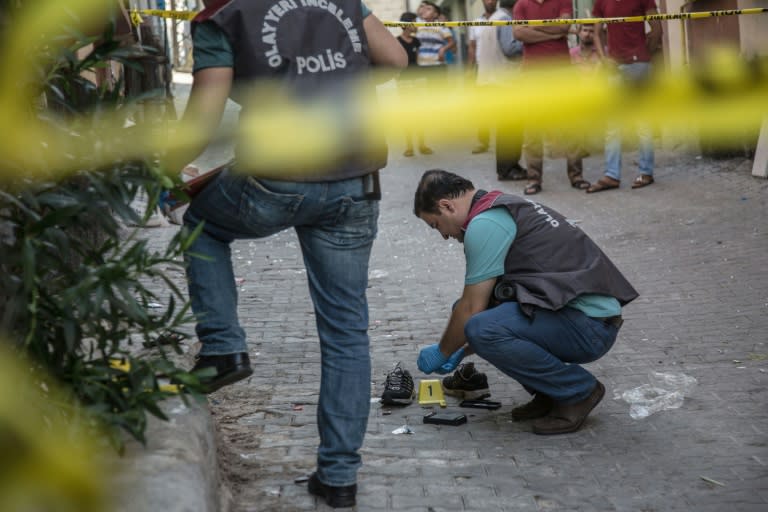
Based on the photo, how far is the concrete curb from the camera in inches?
116

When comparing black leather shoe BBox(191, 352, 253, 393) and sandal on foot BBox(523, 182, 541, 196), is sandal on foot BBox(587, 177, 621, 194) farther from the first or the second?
black leather shoe BBox(191, 352, 253, 393)

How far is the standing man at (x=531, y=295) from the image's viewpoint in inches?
187

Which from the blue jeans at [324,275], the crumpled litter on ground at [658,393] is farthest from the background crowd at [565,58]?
the blue jeans at [324,275]

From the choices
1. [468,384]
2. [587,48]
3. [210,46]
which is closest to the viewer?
[210,46]

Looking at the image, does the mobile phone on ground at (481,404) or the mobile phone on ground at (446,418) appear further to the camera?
the mobile phone on ground at (481,404)

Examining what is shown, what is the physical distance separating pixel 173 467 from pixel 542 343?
2029mm

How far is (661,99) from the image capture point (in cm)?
788

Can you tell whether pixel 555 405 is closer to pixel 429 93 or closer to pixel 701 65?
pixel 701 65

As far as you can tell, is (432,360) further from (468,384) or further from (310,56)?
(310,56)

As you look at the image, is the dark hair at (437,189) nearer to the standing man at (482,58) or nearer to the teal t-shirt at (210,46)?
the teal t-shirt at (210,46)

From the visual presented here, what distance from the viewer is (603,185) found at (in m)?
11.6

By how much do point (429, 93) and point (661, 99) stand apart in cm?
862

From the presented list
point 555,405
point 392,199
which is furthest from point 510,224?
point 392,199

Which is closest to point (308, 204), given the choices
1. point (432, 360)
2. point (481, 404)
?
point (432, 360)
